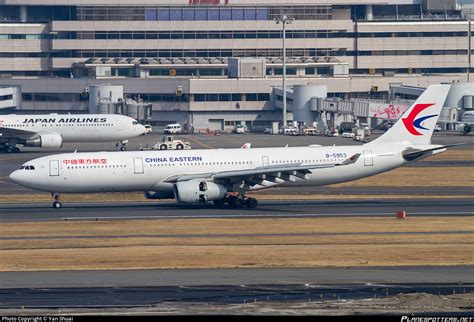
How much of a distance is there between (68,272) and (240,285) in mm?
9330

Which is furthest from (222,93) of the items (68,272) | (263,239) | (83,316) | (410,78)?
(83,316)

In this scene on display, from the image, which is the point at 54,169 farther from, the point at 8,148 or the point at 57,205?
the point at 8,148

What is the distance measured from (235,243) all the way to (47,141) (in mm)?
75041

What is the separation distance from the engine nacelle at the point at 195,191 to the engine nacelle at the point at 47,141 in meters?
57.9

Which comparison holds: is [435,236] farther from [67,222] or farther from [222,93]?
[222,93]

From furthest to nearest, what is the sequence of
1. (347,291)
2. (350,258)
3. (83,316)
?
(350,258) → (347,291) → (83,316)

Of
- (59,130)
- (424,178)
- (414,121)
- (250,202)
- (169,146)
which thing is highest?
(414,121)

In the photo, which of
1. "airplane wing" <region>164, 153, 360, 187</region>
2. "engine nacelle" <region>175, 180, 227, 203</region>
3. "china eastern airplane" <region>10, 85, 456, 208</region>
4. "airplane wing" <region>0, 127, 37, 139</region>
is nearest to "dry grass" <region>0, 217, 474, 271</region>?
"engine nacelle" <region>175, 180, 227, 203</region>

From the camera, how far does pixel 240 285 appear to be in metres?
50.6

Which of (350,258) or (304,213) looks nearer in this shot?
(350,258)

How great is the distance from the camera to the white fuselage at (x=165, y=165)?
265ft

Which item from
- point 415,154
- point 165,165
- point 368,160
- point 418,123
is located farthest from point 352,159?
point 165,165

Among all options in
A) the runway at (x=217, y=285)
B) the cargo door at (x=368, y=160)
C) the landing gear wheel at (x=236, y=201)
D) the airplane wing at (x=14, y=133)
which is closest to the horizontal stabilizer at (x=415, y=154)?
the cargo door at (x=368, y=160)

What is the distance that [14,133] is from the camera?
136375 mm
